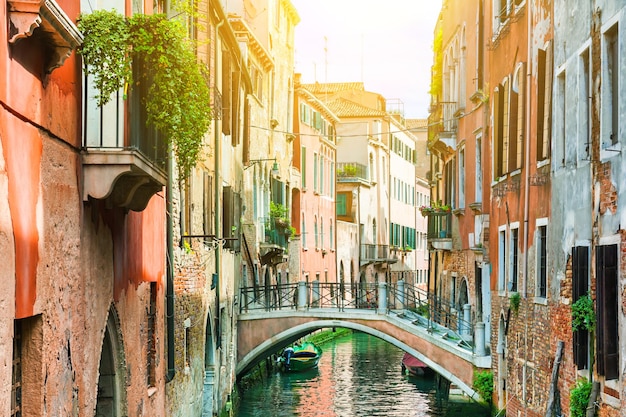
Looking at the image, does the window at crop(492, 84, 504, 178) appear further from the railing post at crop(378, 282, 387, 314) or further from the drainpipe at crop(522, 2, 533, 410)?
the railing post at crop(378, 282, 387, 314)

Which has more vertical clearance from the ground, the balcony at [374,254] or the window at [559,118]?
the window at [559,118]

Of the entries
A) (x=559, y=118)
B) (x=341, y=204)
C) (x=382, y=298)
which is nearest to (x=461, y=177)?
(x=382, y=298)

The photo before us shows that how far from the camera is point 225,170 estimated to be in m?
21.2

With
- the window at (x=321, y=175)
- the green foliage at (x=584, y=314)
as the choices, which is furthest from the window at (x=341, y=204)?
the green foliage at (x=584, y=314)

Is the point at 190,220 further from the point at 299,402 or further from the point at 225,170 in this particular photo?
the point at 299,402

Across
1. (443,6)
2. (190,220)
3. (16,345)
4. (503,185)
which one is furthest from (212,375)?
(443,6)

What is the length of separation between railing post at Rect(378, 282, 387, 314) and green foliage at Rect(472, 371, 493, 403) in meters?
3.77

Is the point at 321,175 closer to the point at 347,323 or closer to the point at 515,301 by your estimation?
the point at 347,323

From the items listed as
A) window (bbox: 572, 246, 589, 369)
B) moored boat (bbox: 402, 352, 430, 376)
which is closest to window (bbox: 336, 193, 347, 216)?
moored boat (bbox: 402, 352, 430, 376)

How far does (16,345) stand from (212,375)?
1198 centimetres

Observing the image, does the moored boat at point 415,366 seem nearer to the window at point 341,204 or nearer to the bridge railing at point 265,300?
the bridge railing at point 265,300

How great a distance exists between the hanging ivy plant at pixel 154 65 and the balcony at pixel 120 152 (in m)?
0.13

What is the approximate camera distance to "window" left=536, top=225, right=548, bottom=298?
14.5 m

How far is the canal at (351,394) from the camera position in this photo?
75.2 ft
